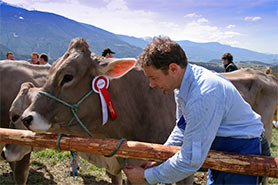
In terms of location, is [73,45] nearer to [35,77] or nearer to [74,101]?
[74,101]

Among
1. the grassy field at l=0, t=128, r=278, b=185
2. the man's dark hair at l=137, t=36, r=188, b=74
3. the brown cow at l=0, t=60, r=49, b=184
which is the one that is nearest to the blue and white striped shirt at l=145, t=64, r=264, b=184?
the man's dark hair at l=137, t=36, r=188, b=74

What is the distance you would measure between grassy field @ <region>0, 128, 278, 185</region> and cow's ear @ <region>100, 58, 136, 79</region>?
2967mm

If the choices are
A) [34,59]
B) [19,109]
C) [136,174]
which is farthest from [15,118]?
[34,59]

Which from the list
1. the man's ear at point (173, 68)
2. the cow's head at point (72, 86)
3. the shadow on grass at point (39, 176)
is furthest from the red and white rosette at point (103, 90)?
the shadow on grass at point (39, 176)

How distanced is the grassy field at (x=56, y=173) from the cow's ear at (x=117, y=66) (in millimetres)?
2967

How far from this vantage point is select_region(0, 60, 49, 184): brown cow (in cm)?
420

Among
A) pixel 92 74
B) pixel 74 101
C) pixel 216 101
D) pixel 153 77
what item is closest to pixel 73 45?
pixel 92 74

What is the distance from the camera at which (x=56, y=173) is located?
5617 millimetres

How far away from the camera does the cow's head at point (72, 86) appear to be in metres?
2.50

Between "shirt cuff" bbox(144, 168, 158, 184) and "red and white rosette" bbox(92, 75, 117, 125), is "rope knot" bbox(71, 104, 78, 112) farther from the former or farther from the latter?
"shirt cuff" bbox(144, 168, 158, 184)

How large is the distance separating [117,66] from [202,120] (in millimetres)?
1607

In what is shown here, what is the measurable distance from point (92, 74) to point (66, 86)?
0.36m

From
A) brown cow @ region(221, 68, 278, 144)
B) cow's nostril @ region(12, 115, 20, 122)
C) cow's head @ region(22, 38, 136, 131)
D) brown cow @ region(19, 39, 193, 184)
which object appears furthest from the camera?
brown cow @ region(221, 68, 278, 144)

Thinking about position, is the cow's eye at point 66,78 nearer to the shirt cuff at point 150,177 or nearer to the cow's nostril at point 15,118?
the cow's nostril at point 15,118
